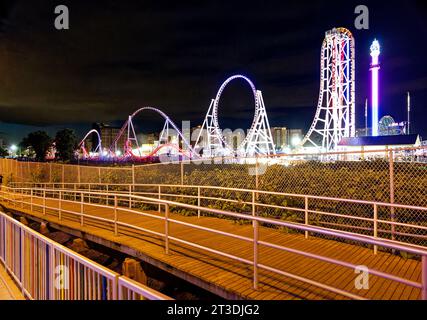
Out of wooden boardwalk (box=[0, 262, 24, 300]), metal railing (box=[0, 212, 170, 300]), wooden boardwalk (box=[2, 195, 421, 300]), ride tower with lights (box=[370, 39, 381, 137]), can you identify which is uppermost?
ride tower with lights (box=[370, 39, 381, 137])

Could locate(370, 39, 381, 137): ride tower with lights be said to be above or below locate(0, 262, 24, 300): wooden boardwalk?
above

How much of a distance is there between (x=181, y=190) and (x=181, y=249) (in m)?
5.18

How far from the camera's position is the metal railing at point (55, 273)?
2658mm

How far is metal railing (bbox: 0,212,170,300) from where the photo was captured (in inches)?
105

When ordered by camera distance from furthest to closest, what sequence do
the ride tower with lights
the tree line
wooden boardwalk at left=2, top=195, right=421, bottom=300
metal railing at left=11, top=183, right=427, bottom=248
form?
the tree line, the ride tower with lights, metal railing at left=11, top=183, right=427, bottom=248, wooden boardwalk at left=2, top=195, right=421, bottom=300

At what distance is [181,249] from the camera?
5.81m

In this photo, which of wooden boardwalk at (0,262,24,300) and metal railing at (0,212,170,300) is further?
wooden boardwalk at (0,262,24,300)

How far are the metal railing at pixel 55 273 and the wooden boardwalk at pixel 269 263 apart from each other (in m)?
1.65

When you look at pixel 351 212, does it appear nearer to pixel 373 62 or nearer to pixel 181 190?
pixel 181 190

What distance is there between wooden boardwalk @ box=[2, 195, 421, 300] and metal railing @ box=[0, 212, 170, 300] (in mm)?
1653

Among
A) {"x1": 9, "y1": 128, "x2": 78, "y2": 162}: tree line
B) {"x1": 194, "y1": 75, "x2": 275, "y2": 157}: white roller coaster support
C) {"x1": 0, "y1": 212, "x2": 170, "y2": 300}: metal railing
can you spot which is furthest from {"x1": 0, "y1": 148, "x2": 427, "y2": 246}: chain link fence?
{"x1": 9, "y1": 128, "x2": 78, "y2": 162}: tree line

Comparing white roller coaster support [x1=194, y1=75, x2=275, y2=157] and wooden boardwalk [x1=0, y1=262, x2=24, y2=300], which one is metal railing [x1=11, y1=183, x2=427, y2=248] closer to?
wooden boardwalk [x1=0, y1=262, x2=24, y2=300]

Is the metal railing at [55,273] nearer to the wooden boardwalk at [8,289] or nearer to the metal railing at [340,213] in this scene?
the wooden boardwalk at [8,289]
